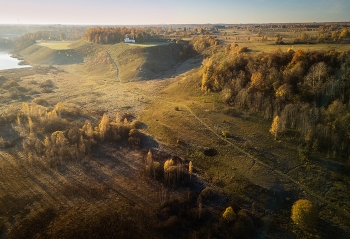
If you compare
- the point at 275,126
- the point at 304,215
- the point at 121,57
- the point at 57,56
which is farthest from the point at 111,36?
the point at 304,215

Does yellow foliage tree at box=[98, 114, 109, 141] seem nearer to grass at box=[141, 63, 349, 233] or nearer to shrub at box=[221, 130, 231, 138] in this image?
grass at box=[141, 63, 349, 233]

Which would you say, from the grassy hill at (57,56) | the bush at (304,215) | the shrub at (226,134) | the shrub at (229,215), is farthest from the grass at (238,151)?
the grassy hill at (57,56)

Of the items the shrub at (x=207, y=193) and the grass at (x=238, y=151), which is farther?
the grass at (x=238, y=151)

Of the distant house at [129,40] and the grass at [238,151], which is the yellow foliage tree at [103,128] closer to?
the grass at [238,151]

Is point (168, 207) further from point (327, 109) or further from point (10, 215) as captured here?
point (327, 109)

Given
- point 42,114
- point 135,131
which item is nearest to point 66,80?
point 42,114

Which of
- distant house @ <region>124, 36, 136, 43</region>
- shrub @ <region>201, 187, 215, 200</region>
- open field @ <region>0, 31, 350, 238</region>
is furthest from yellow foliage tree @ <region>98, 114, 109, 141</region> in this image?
distant house @ <region>124, 36, 136, 43</region>

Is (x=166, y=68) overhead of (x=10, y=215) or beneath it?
overhead
